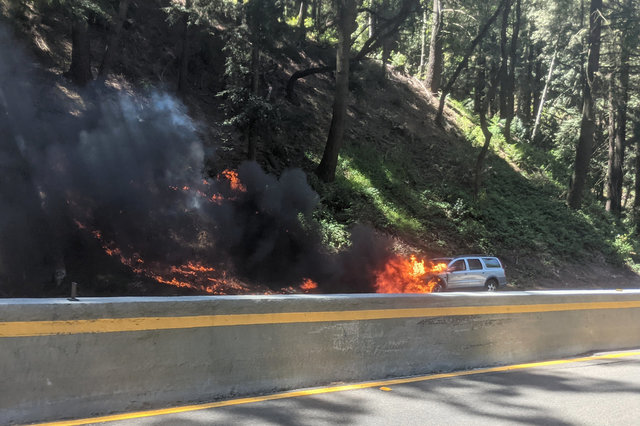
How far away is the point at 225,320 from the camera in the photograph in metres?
5.05

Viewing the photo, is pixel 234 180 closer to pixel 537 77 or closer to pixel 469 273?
pixel 469 273

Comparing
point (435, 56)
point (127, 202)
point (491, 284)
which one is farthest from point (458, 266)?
point (435, 56)

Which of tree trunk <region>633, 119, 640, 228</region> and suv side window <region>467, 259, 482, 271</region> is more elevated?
tree trunk <region>633, 119, 640, 228</region>

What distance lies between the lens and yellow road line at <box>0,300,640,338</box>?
4.16 meters

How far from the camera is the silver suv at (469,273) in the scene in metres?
17.0

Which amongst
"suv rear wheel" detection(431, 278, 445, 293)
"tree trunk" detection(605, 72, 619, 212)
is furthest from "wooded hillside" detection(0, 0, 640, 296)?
"suv rear wheel" detection(431, 278, 445, 293)

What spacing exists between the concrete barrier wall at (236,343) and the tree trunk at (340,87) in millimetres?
12519

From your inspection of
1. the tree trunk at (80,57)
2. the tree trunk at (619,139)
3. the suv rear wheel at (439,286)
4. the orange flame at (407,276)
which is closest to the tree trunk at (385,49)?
the orange flame at (407,276)

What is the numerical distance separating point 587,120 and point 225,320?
2579 cm

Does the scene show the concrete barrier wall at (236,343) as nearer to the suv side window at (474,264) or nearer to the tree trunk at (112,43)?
the suv side window at (474,264)

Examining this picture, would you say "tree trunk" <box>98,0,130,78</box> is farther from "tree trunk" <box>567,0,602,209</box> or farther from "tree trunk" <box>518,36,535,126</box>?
"tree trunk" <box>518,36,535,126</box>

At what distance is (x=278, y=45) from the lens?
19.4 meters

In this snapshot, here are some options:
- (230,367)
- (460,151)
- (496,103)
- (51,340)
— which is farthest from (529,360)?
(496,103)

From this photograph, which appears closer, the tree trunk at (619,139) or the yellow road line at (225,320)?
the yellow road line at (225,320)
